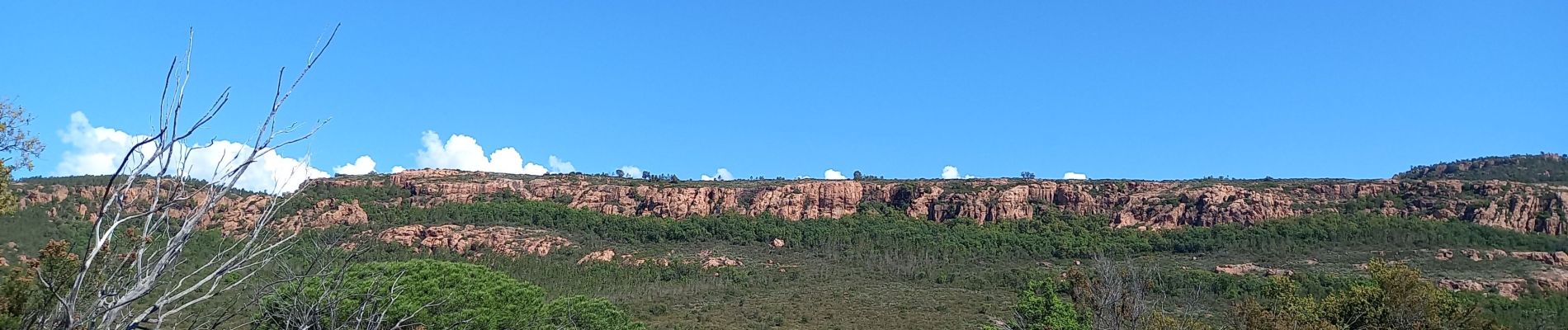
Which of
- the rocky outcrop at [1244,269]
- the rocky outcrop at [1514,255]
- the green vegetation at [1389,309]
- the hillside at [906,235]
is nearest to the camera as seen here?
the green vegetation at [1389,309]

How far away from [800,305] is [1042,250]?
4045 cm

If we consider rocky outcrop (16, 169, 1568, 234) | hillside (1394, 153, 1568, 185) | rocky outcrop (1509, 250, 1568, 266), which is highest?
hillside (1394, 153, 1568, 185)

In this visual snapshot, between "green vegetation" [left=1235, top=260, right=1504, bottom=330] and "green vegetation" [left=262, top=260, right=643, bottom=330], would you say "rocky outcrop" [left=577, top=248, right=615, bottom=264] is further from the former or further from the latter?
"green vegetation" [left=1235, top=260, right=1504, bottom=330]

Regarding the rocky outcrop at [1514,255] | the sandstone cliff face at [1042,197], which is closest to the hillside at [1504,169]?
the sandstone cliff face at [1042,197]

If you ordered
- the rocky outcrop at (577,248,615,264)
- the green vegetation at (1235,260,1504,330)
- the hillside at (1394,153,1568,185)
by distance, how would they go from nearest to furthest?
the green vegetation at (1235,260,1504,330)
the rocky outcrop at (577,248,615,264)
the hillside at (1394,153,1568,185)

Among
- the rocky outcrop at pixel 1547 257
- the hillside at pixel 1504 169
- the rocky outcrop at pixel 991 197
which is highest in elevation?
the hillside at pixel 1504 169

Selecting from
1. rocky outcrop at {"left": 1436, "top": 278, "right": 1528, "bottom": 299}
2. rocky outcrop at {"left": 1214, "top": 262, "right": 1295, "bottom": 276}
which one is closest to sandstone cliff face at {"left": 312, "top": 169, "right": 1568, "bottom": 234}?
rocky outcrop at {"left": 1214, "top": 262, "right": 1295, "bottom": 276}

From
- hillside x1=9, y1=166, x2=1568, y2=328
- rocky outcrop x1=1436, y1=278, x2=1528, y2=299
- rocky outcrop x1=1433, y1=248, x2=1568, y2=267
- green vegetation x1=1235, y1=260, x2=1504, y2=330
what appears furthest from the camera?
rocky outcrop x1=1433, y1=248, x2=1568, y2=267

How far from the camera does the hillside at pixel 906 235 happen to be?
57.7 meters

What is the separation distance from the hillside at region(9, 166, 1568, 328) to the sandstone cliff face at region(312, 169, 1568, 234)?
0.28 metres

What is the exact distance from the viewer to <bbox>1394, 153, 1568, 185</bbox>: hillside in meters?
105

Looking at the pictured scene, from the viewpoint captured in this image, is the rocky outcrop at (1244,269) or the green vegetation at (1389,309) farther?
the rocky outcrop at (1244,269)

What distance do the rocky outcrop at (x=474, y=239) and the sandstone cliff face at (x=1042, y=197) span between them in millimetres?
16374

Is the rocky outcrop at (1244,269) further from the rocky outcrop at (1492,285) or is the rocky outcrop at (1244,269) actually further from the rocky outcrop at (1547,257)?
the rocky outcrop at (1547,257)
